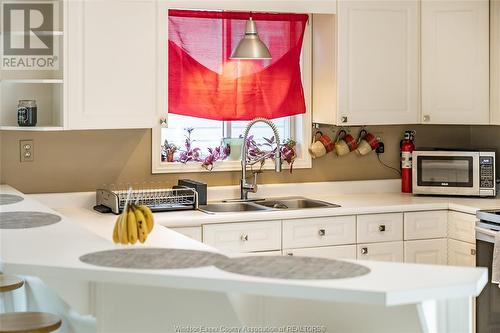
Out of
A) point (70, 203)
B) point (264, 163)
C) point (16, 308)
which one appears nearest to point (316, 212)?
point (264, 163)

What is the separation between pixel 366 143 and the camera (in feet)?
18.4

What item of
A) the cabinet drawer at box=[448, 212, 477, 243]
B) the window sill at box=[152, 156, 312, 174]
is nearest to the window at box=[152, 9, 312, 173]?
the window sill at box=[152, 156, 312, 174]

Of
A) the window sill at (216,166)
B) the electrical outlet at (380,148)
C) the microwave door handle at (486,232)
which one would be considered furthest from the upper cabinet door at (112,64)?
the microwave door handle at (486,232)

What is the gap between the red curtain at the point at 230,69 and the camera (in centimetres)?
520

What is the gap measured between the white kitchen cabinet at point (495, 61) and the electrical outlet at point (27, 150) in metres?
2.75

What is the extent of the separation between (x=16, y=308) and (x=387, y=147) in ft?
9.15

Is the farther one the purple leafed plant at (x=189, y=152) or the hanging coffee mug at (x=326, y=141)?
the hanging coffee mug at (x=326, y=141)

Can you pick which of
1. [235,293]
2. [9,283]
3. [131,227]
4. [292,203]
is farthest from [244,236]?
[235,293]

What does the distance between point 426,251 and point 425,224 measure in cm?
16

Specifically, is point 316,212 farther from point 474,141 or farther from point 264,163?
point 474,141

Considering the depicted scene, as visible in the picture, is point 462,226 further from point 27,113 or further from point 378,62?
point 27,113

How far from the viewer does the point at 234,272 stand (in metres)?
2.47

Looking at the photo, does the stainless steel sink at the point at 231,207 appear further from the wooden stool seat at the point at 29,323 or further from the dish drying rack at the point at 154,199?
the wooden stool seat at the point at 29,323

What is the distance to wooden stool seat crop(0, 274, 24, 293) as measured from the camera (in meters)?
3.64
